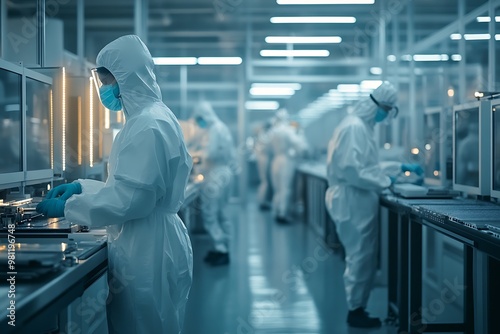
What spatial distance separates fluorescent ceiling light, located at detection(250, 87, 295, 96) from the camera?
9.72m

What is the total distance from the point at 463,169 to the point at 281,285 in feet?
5.40

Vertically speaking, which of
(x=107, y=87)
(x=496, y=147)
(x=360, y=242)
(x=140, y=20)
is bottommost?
(x=360, y=242)

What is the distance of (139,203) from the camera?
66.5 inches

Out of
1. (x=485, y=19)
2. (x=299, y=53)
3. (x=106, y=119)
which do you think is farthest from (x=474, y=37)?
(x=299, y=53)

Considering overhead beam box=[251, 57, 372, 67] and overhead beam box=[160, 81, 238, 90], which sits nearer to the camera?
overhead beam box=[251, 57, 372, 67]

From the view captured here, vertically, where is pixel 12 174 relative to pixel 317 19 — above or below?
below

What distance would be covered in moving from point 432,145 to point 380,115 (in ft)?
2.73

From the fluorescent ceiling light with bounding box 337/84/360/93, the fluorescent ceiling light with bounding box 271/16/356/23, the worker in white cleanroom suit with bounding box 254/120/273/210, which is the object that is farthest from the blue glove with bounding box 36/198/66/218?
the fluorescent ceiling light with bounding box 337/84/360/93

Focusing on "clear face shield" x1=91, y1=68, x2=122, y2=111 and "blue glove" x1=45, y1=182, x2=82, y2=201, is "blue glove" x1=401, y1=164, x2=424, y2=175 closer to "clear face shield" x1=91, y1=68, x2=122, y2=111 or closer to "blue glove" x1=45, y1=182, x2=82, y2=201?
"clear face shield" x1=91, y1=68, x2=122, y2=111

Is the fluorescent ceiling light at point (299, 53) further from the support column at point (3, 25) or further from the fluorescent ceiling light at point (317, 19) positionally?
the support column at point (3, 25)

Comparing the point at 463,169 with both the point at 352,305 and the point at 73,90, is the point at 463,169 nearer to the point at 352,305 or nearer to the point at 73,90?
the point at 352,305

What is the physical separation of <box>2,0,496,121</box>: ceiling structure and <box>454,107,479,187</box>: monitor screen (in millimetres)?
1097

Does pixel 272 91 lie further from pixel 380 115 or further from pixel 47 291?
pixel 47 291

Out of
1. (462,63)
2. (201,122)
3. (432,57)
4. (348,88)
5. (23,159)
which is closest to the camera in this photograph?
(23,159)
